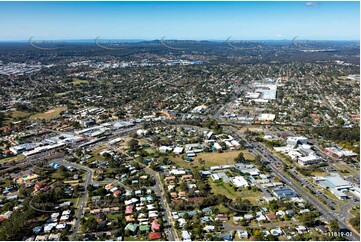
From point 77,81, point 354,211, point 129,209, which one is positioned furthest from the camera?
point 77,81

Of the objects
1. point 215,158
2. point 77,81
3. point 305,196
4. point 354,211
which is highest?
point 77,81

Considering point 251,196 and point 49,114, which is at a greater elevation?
point 251,196

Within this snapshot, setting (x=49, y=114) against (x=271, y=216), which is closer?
(x=271, y=216)

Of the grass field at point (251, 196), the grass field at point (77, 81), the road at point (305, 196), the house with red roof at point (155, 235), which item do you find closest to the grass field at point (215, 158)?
the road at point (305, 196)

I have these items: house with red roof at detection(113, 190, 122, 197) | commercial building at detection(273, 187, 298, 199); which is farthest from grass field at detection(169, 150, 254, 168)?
house with red roof at detection(113, 190, 122, 197)

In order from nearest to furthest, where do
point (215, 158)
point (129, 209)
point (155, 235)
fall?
point (155, 235)
point (129, 209)
point (215, 158)

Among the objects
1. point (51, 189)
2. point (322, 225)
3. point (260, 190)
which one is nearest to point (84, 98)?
point (51, 189)

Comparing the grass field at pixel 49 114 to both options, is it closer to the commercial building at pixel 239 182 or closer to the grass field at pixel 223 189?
the grass field at pixel 223 189

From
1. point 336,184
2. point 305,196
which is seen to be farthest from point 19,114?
point 336,184

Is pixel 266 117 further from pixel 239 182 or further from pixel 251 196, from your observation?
pixel 251 196
